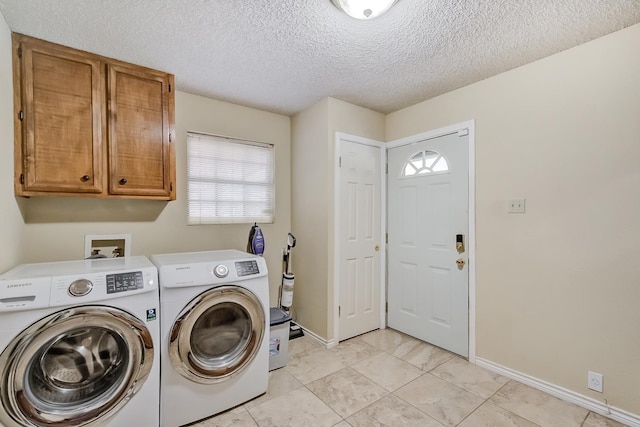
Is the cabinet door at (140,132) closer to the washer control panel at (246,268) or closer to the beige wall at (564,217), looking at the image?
the washer control panel at (246,268)

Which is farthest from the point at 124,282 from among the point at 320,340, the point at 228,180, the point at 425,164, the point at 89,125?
the point at 425,164

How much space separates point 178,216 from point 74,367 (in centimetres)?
137

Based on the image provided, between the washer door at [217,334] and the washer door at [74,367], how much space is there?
0.60 feet

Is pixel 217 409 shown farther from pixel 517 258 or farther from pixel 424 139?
pixel 424 139

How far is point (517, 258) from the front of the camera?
2.21 m

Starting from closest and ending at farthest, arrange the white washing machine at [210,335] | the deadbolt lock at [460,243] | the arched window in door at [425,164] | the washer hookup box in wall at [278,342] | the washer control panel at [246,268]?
the white washing machine at [210,335], the washer control panel at [246,268], the washer hookup box in wall at [278,342], the deadbolt lock at [460,243], the arched window in door at [425,164]

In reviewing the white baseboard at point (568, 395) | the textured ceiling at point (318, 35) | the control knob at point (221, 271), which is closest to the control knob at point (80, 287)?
the control knob at point (221, 271)

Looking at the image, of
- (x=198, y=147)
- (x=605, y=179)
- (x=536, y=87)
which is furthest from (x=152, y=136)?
(x=605, y=179)

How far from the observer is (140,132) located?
2156 mm

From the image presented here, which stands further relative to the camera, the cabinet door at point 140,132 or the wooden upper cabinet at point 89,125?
the cabinet door at point 140,132

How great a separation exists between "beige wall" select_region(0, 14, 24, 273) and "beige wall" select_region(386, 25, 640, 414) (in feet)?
10.4

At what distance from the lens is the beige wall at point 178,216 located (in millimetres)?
2113

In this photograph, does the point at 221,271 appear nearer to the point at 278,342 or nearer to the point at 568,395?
the point at 278,342

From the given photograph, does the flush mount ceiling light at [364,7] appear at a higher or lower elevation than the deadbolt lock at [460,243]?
higher
